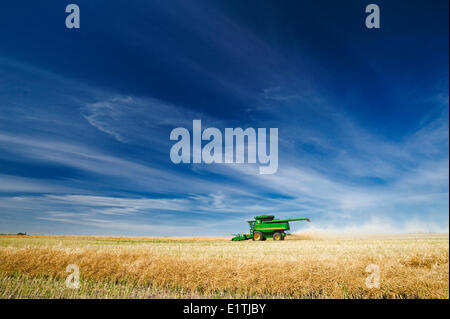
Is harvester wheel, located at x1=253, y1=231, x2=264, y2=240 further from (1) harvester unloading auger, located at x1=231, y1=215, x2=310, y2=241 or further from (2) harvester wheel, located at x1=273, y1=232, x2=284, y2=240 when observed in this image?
(2) harvester wheel, located at x1=273, y1=232, x2=284, y2=240

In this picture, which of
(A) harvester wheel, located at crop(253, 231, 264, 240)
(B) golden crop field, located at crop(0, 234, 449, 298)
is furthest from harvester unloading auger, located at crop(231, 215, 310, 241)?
(B) golden crop field, located at crop(0, 234, 449, 298)

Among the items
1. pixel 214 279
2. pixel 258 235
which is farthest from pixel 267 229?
pixel 214 279

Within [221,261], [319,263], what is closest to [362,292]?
[319,263]

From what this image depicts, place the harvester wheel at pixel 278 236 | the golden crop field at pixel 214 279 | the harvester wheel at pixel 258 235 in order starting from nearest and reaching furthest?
1. the golden crop field at pixel 214 279
2. the harvester wheel at pixel 278 236
3. the harvester wheel at pixel 258 235

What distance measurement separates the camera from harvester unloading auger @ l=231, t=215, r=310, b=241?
37875mm

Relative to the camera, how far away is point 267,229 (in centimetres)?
3834

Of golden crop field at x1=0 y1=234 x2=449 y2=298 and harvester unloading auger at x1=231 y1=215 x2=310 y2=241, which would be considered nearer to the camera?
golden crop field at x1=0 y1=234 x2=449 y2=298

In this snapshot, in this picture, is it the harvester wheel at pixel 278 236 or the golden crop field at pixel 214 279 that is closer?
the golden crop field at pixel 214 279

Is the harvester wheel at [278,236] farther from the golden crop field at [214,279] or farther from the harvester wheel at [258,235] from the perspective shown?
the golden crop field at [214,279]

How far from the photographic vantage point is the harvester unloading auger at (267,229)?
37.9 m

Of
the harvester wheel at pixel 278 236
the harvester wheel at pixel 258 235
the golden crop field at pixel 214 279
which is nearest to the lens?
the golden crop field at pixel 214 279

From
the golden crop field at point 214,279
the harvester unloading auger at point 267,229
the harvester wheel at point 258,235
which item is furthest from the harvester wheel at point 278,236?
the golden crop field at point 214,279
